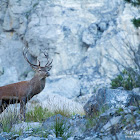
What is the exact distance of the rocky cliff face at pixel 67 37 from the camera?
49.8 ft

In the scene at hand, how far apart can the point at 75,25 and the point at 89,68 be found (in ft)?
8.28

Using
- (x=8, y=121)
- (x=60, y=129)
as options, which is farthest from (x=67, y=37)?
(x=60, y=129)

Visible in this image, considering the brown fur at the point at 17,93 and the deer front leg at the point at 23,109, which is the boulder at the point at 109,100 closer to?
the deer front leg at the point at 23,109

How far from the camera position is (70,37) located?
16.2m

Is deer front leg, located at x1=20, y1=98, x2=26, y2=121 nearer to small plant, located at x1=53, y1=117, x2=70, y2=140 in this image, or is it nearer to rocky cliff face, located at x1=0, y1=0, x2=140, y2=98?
small plant, located at x1=53, y1=117, x2=70, y2=140

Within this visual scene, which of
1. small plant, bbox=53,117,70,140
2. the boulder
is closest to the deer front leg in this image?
the boulder

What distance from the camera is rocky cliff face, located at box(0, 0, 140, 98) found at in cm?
1516

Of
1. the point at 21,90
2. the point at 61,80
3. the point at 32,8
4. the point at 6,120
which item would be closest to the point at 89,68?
the point at 61,80

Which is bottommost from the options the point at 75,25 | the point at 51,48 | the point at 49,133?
the point at 49,133

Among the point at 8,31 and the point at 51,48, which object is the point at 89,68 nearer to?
the point at 51,48

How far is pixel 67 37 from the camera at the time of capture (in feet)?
53.1

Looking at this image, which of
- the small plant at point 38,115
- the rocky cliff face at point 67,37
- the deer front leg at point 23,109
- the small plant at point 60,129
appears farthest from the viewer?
the rocky cliff face at point 67,37

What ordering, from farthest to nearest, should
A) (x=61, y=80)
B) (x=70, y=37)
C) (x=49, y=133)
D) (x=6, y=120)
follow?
(x=70, y=37)
(x=61, y=80)
(x=6, y=120)
(x=49, y=133)

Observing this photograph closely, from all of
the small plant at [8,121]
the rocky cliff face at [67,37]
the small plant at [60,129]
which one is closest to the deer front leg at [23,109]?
the small plant at [8,121]
